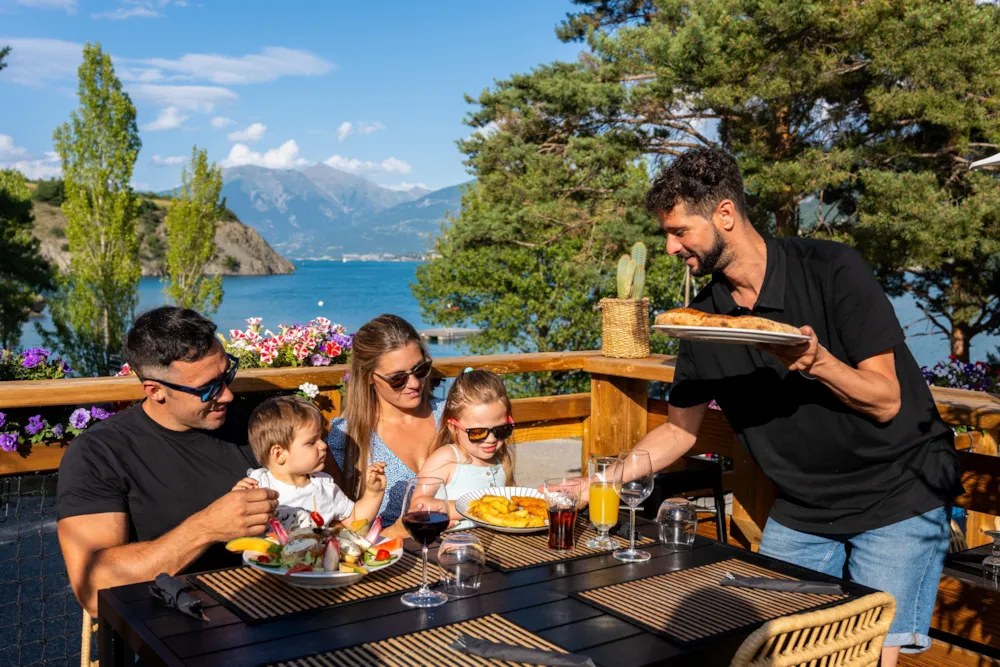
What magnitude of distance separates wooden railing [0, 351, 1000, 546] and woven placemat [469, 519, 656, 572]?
47.9 inches

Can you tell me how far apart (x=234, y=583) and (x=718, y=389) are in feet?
4.64

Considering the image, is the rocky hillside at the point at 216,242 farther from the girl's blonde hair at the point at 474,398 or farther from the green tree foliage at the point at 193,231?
the girl's blonde hair at the point at 474,398

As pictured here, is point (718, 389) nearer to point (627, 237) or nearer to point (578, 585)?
point (578, 585)

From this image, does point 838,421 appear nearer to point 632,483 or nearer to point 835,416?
point 835,416

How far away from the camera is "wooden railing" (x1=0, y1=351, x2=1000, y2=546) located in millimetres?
2748

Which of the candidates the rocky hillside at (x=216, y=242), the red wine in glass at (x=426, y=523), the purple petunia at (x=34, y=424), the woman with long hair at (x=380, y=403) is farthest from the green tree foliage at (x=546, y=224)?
the rocky hillside at (x=216, y=242)

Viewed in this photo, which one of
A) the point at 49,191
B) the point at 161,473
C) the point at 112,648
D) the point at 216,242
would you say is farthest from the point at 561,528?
the point at 216,242

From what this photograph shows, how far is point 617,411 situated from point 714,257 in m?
1.93

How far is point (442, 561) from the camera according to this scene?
1.78 m

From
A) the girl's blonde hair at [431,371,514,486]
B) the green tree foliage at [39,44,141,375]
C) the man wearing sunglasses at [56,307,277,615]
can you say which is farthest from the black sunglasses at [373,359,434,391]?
the green tree foliage at [39,44,141,375]

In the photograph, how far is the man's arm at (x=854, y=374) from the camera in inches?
74.9

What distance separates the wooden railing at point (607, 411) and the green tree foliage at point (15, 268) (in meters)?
18.1

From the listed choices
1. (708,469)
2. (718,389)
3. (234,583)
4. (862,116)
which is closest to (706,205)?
(718,389)

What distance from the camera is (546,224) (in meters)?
12.8
